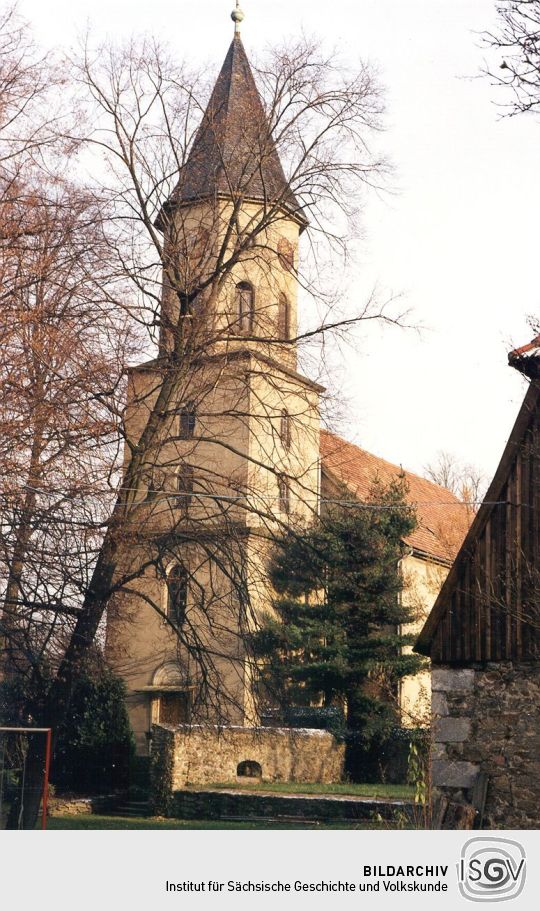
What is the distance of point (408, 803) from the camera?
19.4m

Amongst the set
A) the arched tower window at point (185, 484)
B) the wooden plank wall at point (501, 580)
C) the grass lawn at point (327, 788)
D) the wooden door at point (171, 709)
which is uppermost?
the arched tower window at point (185, 484)

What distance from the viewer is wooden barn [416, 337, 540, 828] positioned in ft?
45.5

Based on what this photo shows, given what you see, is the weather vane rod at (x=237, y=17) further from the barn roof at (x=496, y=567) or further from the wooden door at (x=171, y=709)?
the barn roof at (x=496, y=567)

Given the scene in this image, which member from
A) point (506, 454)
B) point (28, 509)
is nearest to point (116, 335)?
A: point (28, 509)

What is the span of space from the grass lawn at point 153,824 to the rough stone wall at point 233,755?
1186mm

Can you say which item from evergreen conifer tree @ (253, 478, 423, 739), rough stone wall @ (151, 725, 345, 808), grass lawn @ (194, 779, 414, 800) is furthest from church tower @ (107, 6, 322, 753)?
evergreen conifer tree @ (253, 478, 423, 739)

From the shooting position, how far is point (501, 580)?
14.2 m

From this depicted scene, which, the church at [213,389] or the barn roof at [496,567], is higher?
the church at [213,389]

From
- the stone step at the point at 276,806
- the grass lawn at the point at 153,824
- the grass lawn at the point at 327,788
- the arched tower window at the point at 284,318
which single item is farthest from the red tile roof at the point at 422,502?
the grass lawn at the point at 153,824

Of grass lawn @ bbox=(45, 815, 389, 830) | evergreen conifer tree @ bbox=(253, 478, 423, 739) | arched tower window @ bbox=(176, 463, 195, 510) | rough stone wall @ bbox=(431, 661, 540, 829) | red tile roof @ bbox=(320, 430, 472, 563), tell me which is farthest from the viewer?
red tile roof @ bbox=(320, 430, 472, 563)

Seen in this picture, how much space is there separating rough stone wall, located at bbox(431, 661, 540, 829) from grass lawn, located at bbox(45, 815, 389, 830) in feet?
18.7
